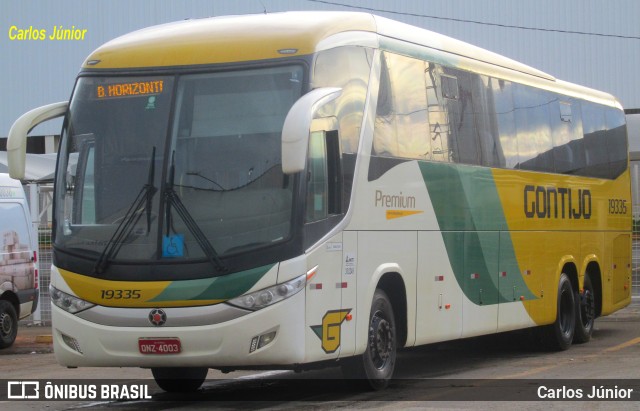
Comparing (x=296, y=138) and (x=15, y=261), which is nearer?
(x=296, y=138)

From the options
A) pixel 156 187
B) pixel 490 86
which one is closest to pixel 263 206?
pixel 156 187

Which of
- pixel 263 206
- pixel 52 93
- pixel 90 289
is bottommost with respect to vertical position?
pixel 90 289

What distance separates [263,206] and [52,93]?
141ft

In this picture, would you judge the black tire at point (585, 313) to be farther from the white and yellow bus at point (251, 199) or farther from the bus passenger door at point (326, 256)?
the bus passenger door at point (326, 256)

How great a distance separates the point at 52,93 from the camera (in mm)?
51688

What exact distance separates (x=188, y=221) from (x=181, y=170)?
18.6 inches

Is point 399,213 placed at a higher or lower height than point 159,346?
higher

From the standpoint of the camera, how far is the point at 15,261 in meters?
18.4

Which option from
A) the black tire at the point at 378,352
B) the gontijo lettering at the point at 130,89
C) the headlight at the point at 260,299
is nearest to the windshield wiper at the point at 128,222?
the gontijo lettering at the point at 130,89

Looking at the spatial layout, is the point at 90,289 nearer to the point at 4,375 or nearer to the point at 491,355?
the point at 4,375

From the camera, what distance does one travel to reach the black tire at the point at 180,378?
12305 millimetres

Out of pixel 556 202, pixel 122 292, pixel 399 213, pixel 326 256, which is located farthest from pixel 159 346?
pixel 556 202

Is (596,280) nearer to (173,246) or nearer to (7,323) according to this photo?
(7,323)

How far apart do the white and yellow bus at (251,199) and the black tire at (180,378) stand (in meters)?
0.03
